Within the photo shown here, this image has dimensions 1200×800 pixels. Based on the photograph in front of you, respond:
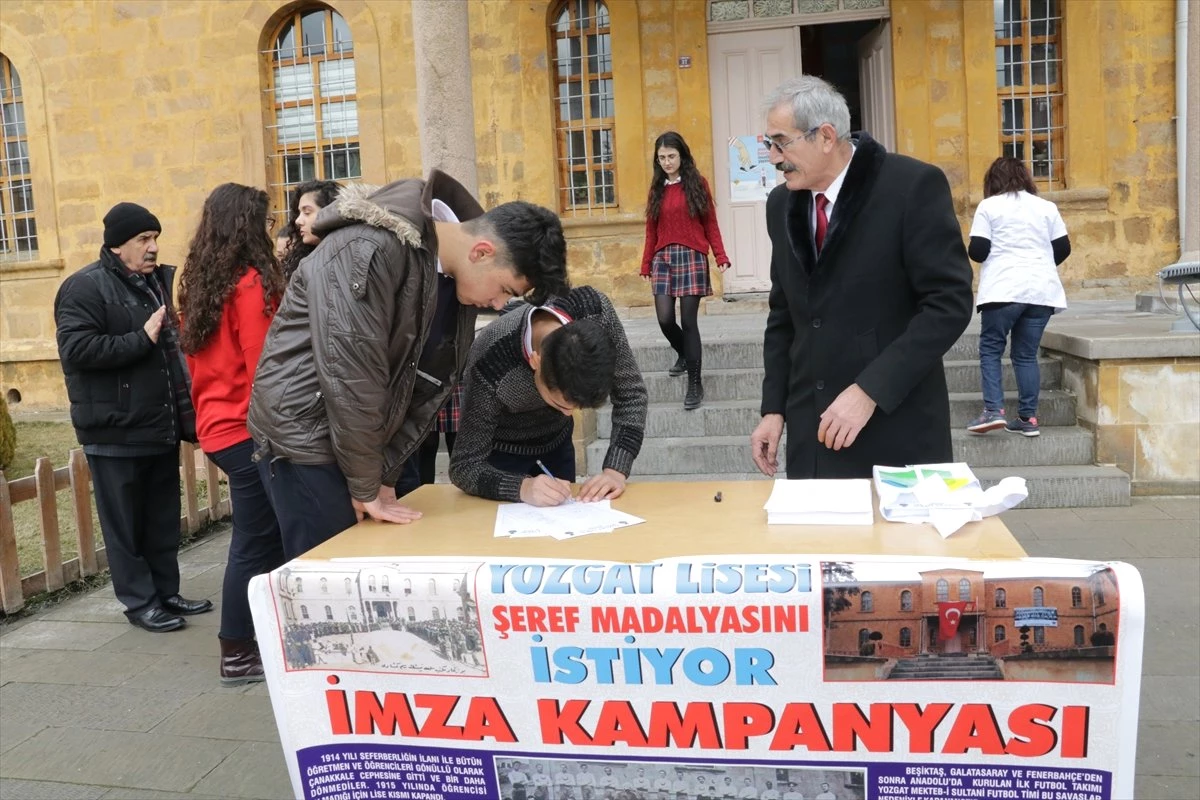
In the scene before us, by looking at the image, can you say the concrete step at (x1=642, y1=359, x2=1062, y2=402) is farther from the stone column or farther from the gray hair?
the gray hair

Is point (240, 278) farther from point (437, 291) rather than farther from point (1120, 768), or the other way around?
point (1120, 768)

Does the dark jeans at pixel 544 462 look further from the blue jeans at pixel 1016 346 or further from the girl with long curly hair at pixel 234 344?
the blue jeans at pixel 1016 346

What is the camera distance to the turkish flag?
6.17 feet

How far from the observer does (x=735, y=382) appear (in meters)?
7.51

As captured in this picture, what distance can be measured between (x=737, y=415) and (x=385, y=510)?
15.4 ft

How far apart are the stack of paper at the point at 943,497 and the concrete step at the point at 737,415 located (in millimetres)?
4507

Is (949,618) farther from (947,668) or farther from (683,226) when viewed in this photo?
(683,226)

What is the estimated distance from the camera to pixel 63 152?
500 inches

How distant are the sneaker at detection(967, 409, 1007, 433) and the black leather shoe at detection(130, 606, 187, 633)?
4.65m

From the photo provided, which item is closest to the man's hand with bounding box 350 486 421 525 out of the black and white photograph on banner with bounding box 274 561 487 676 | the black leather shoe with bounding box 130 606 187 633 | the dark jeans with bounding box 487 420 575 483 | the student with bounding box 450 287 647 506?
the student with bounding box 450 287 647 506

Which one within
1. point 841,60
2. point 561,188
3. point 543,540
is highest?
point 841,60

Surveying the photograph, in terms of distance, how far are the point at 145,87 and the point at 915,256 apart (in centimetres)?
1179

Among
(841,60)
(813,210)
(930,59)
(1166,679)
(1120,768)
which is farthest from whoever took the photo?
(841,60)

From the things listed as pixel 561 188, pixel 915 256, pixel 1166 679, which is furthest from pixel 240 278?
pixel 561 188
